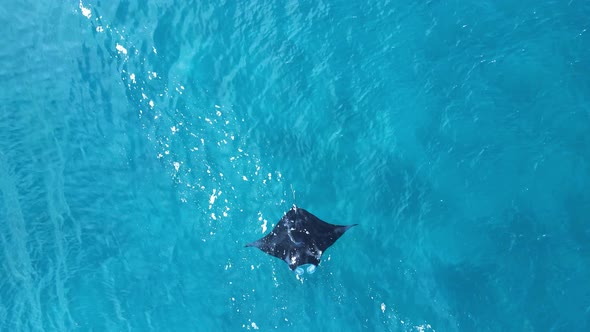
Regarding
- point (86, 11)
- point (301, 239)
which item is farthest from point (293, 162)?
point (86, 11)

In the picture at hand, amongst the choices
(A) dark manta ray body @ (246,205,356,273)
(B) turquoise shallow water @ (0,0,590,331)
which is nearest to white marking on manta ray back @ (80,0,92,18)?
(B) turquoise shallow water @ (0,0,590,331)

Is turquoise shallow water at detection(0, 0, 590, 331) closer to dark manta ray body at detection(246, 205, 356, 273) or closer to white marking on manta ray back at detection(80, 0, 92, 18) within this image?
white marking on manta ray back at detection(80, 0, 92, 18)

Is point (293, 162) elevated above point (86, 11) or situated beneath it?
situated beneath

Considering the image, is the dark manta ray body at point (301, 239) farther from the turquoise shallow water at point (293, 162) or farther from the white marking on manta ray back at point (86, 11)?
the white marking on manta ray back at point (86, 11)

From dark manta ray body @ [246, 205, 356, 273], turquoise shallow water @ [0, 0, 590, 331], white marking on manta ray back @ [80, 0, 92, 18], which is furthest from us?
white marking on manta ray back @ [80, 0, 92, 18]

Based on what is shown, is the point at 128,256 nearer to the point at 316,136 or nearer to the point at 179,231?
the point at 179,231

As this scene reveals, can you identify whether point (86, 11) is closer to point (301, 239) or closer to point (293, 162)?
point (293, 162)

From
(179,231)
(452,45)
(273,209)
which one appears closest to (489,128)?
(452,45)
